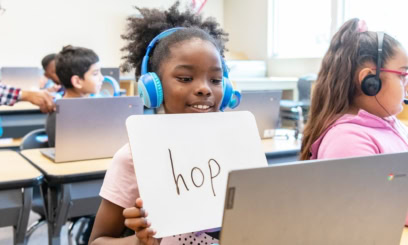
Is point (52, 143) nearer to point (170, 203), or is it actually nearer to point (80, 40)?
point (170, 203)

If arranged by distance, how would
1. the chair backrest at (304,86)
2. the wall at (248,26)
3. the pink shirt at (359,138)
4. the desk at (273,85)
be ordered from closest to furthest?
the pink shirt at (359,138)
the chair backrest at (304,86)
the desk at (273,85)
the wall at (248,26)

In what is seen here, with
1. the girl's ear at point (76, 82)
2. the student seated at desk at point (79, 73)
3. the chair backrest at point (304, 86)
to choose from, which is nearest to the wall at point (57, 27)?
the chair backrest at point (304, 86)

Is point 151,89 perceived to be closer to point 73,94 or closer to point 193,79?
point 193,79

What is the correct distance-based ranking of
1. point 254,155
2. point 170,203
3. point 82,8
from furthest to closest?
point 82,8 → point 254,155 → point 170,203

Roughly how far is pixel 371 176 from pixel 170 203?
0.31 metres

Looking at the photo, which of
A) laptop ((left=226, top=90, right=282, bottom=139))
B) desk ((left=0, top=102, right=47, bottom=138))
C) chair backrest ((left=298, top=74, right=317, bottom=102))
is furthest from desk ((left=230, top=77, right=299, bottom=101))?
laptop ((left=226, top=90, right=282, bottom=139))

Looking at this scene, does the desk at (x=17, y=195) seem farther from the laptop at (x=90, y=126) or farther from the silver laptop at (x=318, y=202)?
the silver laptop at (x=318, y=202)

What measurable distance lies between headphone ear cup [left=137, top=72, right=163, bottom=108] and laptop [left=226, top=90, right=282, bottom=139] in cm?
123

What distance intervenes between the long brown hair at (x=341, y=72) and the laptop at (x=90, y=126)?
2.83ft

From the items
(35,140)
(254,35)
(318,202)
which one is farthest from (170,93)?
(254,35)

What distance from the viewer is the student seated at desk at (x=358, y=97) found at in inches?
49.2

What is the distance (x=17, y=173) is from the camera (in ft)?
5.65

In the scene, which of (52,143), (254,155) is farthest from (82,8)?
(254,155)

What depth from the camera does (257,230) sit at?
59 cm
